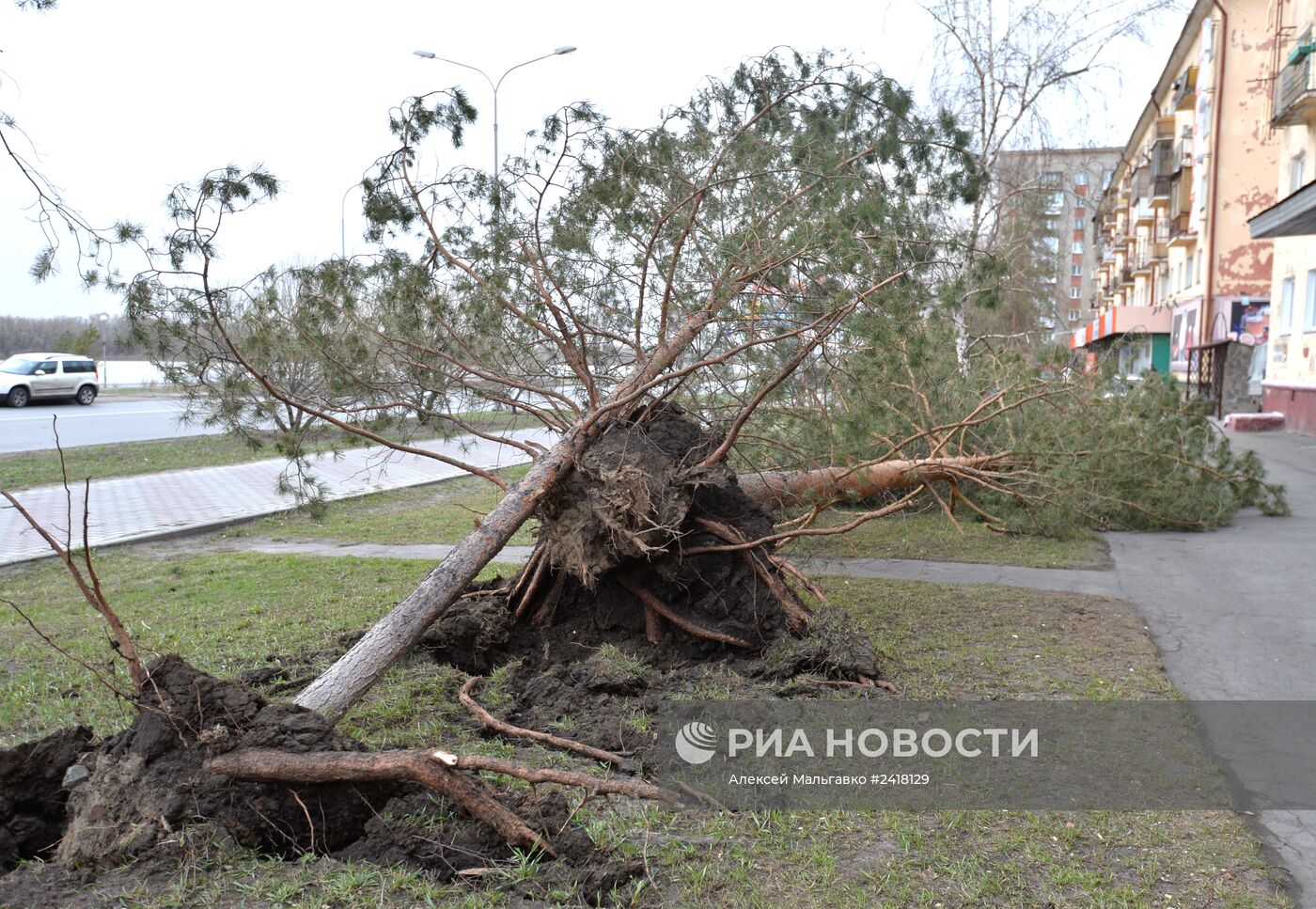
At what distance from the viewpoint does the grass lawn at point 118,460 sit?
1347cm

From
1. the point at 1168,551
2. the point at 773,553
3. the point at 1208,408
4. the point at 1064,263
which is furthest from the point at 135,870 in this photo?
the point at 1064,263

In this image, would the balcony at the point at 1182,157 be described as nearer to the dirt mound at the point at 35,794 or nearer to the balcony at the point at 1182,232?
the balcony at the point at 1182,232

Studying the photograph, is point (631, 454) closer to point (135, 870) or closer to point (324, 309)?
point (324, 309)

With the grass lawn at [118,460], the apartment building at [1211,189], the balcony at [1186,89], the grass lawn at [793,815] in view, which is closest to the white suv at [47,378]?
the grass lawn at [118,460]

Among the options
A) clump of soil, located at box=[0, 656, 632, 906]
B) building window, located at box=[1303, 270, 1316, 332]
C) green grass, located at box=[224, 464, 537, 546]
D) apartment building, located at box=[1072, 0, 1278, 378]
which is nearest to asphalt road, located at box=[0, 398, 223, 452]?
green grass, located at box=[224, 464, 537, 546]

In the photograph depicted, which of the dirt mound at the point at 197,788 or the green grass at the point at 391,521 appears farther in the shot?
the green grass at the point at 391,521

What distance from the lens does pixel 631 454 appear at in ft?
17.1

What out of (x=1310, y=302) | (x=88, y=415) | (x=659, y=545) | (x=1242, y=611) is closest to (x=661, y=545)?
(x=659, y=545)

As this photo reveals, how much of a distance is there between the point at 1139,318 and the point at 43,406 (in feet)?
129

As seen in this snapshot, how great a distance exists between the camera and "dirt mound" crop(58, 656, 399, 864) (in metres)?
3.11

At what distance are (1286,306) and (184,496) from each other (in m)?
22.2

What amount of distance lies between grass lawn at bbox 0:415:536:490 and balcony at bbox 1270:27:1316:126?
20138 mm

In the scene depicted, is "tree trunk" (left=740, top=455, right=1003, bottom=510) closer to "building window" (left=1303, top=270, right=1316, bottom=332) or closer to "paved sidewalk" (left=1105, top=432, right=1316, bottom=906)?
"paved sidewalk" (left=1105, top=432, right=1316, bottom=906)

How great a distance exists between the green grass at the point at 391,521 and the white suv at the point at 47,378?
2105 centimetres
